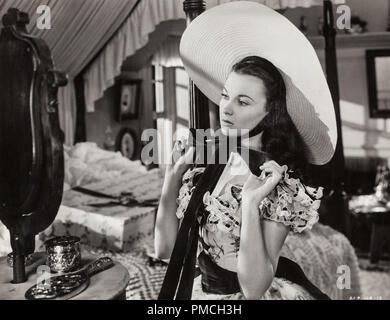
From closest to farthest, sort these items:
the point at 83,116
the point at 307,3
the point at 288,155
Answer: the point at 288,155 < the point at 307,3 < the point at 83,116

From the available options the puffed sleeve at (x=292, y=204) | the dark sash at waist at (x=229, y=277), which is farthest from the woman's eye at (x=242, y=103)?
the dark sash at waist at (x=229, y=277)

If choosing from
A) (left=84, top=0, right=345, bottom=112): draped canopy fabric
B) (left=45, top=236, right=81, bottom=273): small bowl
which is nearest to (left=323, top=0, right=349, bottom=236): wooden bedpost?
(left=84, top=0, right=345, bottom=112): draped canopy fabric

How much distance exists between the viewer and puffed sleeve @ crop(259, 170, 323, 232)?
136cm

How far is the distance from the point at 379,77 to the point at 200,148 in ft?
3.68

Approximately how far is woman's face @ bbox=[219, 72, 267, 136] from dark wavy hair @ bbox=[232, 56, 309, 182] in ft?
0.06

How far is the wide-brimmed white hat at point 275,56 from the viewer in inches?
Result: 56.4

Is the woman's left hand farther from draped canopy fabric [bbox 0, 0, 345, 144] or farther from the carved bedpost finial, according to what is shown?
the carved bedpost finial

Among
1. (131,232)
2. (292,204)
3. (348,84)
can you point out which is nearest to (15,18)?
(292,204)

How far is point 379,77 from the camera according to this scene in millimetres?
2203

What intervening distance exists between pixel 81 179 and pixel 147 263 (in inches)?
30.3

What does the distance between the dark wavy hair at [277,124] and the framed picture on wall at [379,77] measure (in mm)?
882
